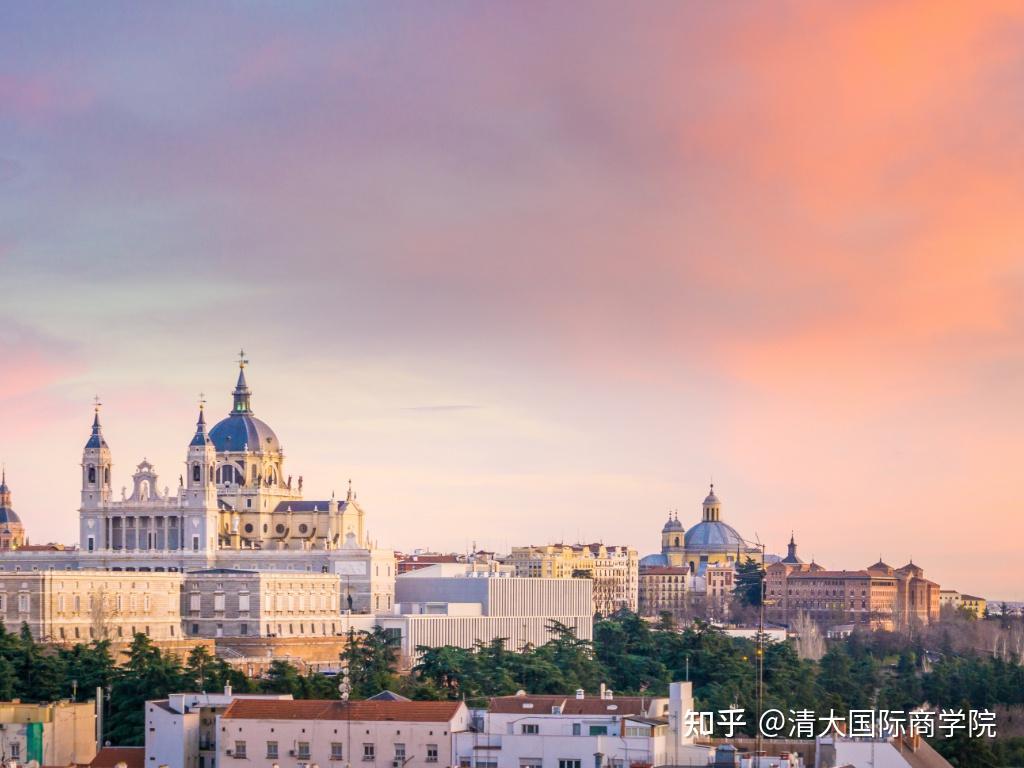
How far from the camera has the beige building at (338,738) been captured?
251 ft

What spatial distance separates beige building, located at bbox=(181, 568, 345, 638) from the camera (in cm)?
15988

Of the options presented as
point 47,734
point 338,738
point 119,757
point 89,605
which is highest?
point 89,605

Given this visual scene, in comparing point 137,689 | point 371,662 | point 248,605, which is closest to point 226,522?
point 248,605

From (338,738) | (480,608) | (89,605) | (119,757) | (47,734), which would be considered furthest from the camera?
(480,608)

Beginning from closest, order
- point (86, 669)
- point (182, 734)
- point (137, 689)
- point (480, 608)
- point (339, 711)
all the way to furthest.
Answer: point (339, 711) < point (182, 734) < point (137, 689) < point (86, 669) < point (480, 608)

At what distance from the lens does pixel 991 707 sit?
12775cm

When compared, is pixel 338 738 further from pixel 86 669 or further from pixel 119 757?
pixel 86 669

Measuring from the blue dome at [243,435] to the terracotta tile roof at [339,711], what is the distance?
10787cm

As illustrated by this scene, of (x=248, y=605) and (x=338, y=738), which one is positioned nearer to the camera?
(x=338, y=738)

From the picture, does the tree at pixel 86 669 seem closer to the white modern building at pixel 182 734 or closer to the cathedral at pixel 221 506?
the white modern building at pixel 182 734

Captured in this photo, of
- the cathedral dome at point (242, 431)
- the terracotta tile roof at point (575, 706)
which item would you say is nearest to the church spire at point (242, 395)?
the cathedral dome at point (242, 431)

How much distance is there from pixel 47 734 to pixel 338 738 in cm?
1347

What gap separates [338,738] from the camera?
76.6 metres

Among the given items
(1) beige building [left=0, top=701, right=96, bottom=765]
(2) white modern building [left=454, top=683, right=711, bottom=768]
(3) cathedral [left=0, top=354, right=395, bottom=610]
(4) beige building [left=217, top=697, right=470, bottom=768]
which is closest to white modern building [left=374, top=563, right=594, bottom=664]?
(3) cathedral [left=0, top=354, right=395, bottom=610]
